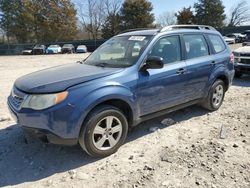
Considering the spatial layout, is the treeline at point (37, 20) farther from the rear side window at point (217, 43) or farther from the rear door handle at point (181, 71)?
the rear door handle at point (181, 71)

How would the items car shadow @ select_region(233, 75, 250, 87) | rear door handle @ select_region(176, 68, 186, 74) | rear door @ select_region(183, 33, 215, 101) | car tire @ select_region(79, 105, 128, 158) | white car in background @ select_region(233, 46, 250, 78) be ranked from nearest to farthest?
car tire @ select_region(79, 105, 128, 158) → rear door handle @ select_region(176, 68, 186, 74) → rear door @ select_region(183, 33, 215, 101) → car shadow @ select_region(233, 75, 250, 87) → white car in background @ select_region(233, 46, 250, 78)

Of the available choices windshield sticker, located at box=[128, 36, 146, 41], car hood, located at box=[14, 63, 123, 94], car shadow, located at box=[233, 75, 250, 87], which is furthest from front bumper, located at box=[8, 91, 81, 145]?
car shadow, located at box=[233, 75, 250, 87]

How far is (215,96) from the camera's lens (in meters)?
5.79

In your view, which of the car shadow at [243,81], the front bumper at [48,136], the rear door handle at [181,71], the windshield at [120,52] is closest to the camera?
the front bumper at [48,136]

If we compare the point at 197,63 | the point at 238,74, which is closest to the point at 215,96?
the point at 197,63

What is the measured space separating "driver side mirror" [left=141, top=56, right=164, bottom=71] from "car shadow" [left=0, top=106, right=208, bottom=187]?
3.98 ft

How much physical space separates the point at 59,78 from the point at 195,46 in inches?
109

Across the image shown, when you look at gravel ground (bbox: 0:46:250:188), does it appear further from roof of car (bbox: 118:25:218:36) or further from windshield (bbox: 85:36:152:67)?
roof of car (bbox: 118:25:218:36)

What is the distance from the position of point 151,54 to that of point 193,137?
1534 mm

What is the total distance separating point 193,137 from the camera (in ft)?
14.9

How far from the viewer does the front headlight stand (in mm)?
3395

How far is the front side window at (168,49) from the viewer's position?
4500mm

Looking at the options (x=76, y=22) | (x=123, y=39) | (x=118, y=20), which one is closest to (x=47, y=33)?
(x=76, y=22)

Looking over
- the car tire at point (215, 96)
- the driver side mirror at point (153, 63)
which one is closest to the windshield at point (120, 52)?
the driver side mirror at point (153, 63)
